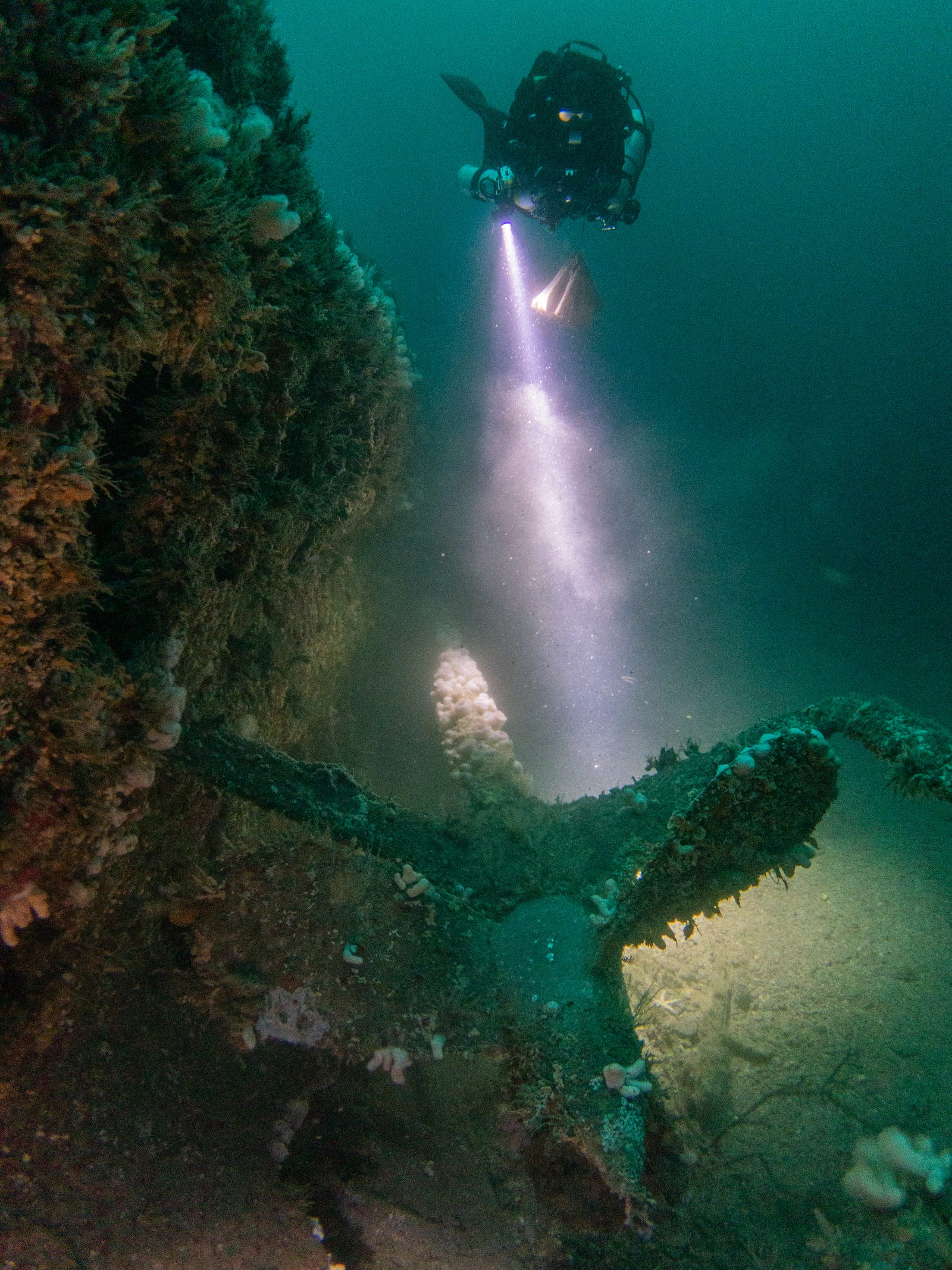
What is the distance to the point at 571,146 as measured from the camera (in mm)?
7883

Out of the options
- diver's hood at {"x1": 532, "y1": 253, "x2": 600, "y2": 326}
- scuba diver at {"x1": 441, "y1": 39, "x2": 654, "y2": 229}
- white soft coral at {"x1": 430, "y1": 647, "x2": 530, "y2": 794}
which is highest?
diver's hood at {"x1": 532, "y1": 253, "x2": 600, "y2": 326}

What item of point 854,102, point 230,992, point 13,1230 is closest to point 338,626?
point 230,992

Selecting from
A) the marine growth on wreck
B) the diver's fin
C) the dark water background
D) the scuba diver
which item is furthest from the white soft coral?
the diver's fin

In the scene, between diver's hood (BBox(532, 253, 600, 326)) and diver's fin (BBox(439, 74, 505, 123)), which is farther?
diver's hood (BBox(532, 253, 600, 326))

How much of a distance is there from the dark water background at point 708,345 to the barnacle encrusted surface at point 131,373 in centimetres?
388

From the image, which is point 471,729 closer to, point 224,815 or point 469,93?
point 224,815

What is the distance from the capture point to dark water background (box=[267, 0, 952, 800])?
9570mm

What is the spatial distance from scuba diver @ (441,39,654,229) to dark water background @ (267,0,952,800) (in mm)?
2745

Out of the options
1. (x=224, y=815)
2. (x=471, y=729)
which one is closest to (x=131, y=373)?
(x=224, y=815)

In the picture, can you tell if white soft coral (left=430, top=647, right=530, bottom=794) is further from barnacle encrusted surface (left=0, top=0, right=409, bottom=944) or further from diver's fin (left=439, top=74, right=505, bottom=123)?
Result: diver's fin (left=439, top=74, right=505, bottom=123)

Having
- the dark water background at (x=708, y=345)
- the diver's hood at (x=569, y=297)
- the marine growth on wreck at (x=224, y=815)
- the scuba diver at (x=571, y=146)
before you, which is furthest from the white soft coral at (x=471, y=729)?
the diver's hood at (x=569, y=297)

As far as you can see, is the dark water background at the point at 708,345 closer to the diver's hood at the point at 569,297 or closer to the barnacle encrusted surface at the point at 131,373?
the diver's hood at the point at 569,297

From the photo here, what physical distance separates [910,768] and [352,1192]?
338 centimetres

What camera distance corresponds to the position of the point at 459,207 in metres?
19.2
